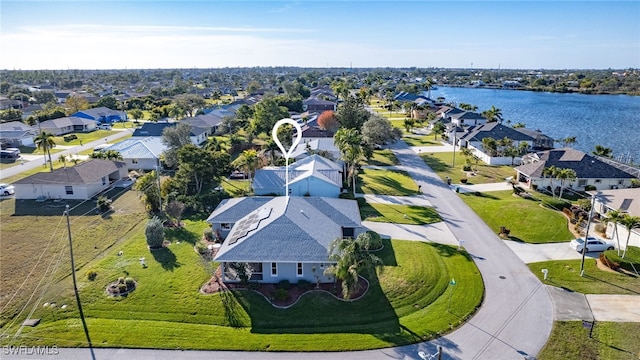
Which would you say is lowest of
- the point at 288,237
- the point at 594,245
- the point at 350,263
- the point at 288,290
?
the point at 288,290

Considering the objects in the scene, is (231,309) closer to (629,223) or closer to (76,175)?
(629,223)

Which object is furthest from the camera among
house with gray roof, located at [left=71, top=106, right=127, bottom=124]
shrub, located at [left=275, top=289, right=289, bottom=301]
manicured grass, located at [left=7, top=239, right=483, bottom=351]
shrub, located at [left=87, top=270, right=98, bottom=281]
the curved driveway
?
house with gray roof, located at [left=71, top=106, right=127, bottom=124]

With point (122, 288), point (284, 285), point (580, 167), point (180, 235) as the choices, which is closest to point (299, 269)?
point (284, 285)

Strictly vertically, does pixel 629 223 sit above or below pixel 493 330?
above

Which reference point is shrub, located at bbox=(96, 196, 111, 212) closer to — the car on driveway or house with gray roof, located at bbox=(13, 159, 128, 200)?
house with gray roof, located at bbox=(13, 159, 128, 200)

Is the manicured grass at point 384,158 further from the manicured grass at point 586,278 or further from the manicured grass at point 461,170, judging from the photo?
the manicured grass at point 586,278

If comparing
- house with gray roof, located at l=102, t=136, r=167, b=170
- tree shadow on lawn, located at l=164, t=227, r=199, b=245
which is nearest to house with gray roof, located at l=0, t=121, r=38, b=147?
house with gray roof, located at l=102, t=136, r=167, b=170
